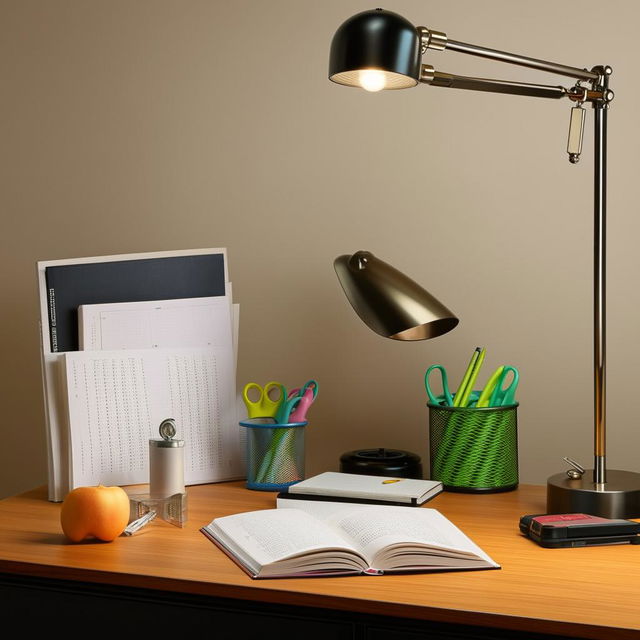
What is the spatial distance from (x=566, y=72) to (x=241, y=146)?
0.68 metres

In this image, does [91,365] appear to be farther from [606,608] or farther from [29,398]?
[606,608]

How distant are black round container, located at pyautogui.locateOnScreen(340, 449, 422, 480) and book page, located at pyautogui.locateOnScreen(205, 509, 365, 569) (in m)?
0.25

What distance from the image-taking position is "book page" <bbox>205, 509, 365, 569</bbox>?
1.02 m

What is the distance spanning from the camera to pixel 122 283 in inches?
59.4

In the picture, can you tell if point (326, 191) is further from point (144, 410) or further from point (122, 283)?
point (144, 410)

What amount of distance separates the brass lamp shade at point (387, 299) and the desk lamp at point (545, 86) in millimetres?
23

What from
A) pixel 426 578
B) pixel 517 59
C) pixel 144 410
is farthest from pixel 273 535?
pixel 517 59

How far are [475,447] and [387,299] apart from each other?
0.95 feet

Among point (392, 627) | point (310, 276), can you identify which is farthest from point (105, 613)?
point (310, 276)

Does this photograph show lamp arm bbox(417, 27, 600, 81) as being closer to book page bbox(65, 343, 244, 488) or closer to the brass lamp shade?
the brass lamp shade

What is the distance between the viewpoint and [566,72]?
4.00 ft

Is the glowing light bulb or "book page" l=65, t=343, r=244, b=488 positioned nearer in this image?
the glowing light bulb

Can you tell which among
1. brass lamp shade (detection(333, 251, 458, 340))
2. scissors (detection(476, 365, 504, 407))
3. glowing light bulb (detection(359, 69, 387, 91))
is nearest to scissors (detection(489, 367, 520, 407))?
scissors (detection(476, 365, 504, 407))

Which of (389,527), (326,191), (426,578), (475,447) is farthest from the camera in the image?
(326,191)
